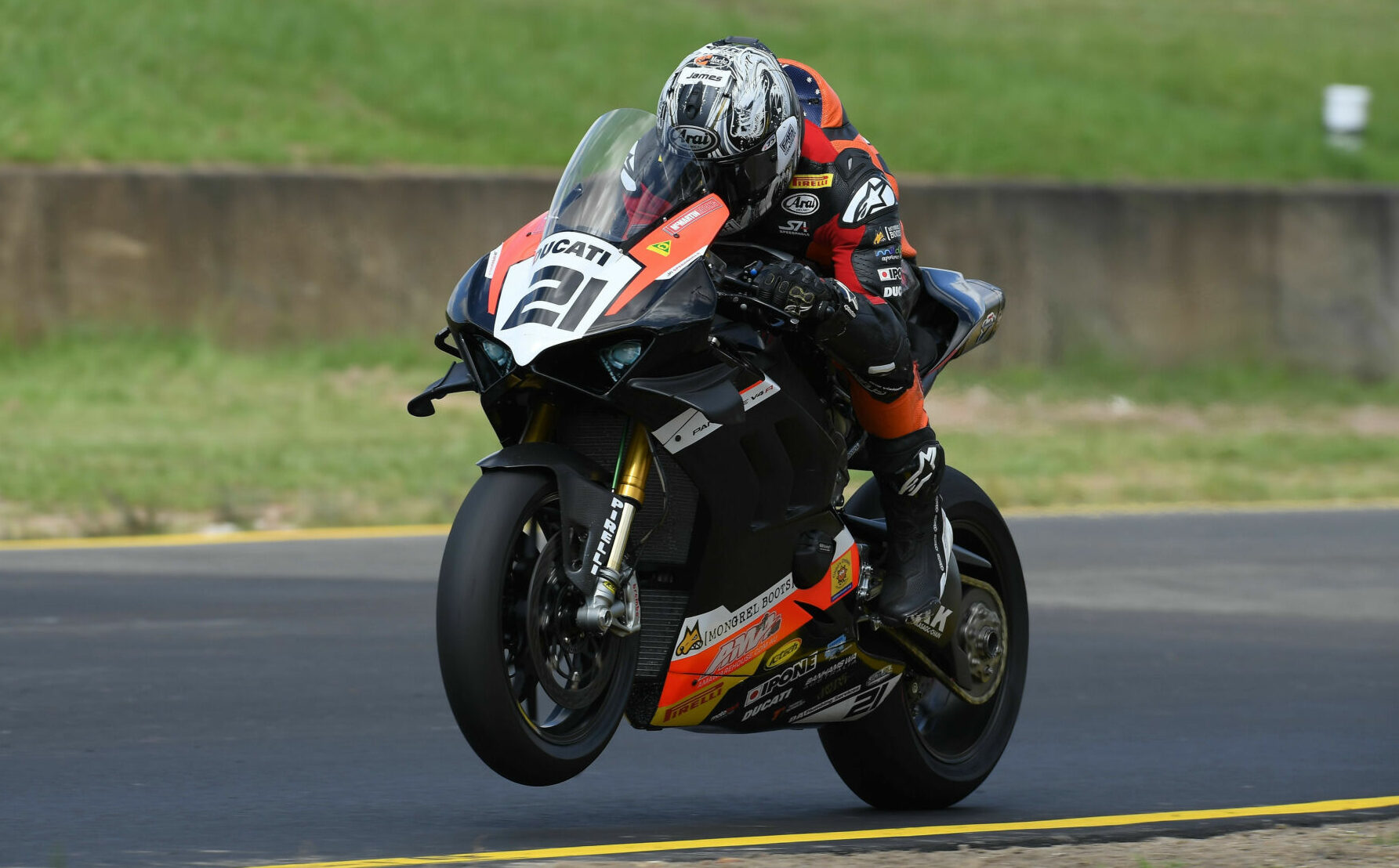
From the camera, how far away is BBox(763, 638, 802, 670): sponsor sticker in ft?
18.3

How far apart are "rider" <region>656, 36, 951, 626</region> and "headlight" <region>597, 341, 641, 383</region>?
1.25 feet

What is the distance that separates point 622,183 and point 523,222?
488 inches

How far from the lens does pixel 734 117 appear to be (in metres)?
5.26

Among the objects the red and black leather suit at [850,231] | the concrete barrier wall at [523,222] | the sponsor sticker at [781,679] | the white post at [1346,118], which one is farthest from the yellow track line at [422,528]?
the white post at [1346,118]

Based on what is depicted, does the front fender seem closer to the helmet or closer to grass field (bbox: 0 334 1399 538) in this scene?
the helmet

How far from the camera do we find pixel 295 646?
884cm

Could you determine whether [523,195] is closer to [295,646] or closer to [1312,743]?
[295,646]

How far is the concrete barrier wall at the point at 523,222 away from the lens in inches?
670

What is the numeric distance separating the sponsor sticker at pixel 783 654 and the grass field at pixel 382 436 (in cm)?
718

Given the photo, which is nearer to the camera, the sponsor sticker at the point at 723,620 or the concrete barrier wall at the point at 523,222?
the sponsor sticker at the point at 723,620

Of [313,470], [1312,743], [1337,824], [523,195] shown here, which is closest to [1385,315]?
[523,195]

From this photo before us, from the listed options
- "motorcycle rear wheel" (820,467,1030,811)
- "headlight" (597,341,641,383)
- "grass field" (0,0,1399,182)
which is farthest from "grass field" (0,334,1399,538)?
"headlight" (597,341,641,383)

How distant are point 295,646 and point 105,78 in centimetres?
1269

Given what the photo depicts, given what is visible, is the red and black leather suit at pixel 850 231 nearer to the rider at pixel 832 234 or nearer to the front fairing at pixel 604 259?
the rider at pixel 832 234
